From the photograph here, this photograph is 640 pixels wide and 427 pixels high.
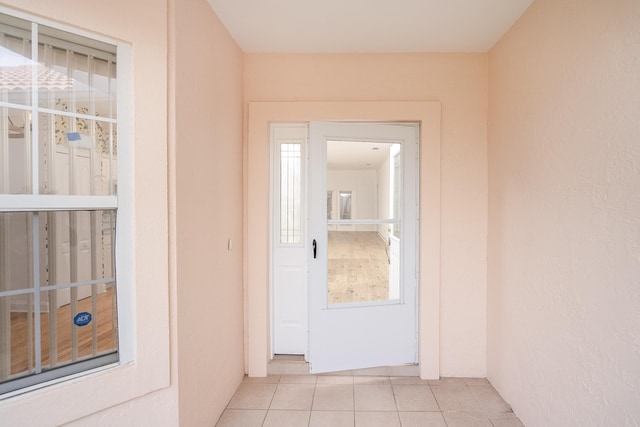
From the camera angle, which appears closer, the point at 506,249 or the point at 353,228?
the point at 506,249

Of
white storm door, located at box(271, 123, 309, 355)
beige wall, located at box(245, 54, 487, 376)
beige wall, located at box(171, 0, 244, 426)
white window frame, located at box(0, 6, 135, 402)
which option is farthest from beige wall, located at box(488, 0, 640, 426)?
white window frame, located at box(0, 6, 135, 402)

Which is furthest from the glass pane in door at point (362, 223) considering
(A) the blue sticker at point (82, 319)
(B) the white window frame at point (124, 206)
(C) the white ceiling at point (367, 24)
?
(A) the blue sticker at point (82, 319)

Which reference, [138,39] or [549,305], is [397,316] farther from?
[138,39]

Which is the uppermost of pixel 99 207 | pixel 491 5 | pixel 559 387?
pixel 491 5

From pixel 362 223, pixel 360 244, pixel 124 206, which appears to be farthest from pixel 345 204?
pixel 124 206

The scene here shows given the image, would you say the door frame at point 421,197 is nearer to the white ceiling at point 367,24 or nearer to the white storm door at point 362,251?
the white storm door at point 362,251

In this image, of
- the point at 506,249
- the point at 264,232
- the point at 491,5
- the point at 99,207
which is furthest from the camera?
the point at 264,232

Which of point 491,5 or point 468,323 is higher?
point 491,5

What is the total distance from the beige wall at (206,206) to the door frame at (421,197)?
0.38 ft

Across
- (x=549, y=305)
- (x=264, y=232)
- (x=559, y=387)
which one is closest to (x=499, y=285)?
(x=549, y=305)

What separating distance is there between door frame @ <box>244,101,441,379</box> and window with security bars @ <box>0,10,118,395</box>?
3.60ft

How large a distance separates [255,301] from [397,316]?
3.86 feet

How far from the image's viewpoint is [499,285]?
228 centimetres

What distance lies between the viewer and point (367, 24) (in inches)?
82.7
